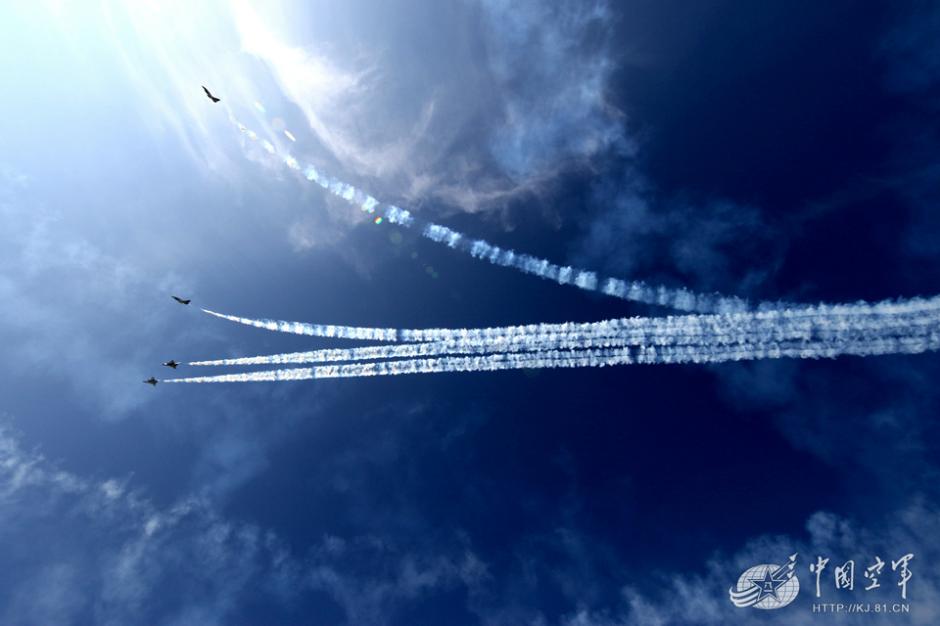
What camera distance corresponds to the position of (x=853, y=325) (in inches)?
1569

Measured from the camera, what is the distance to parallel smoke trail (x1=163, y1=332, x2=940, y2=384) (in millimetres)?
39188

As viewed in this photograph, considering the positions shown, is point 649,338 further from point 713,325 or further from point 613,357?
point 713,325

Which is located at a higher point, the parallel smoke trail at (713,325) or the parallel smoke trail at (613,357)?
the parallel smoke trail at (713,325)

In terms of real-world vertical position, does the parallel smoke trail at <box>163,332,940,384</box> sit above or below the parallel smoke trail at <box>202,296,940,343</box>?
below

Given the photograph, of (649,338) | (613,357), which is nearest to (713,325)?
(649,338)

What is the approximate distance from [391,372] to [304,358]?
427 inches

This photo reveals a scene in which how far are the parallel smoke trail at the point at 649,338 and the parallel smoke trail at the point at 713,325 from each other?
3.4 inches

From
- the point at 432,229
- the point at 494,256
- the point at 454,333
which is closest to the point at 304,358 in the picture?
the point at 454,333

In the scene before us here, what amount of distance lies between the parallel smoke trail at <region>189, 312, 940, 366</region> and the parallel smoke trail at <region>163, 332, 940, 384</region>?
53 centimetres

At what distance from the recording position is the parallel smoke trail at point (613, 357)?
39188mm

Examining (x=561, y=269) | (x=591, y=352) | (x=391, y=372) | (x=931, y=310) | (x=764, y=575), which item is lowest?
(x=764, y=575)

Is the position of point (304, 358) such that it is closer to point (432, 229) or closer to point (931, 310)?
point (432, 229)

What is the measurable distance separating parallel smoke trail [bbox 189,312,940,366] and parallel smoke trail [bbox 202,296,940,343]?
0.09m

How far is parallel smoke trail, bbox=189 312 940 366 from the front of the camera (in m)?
39.2
